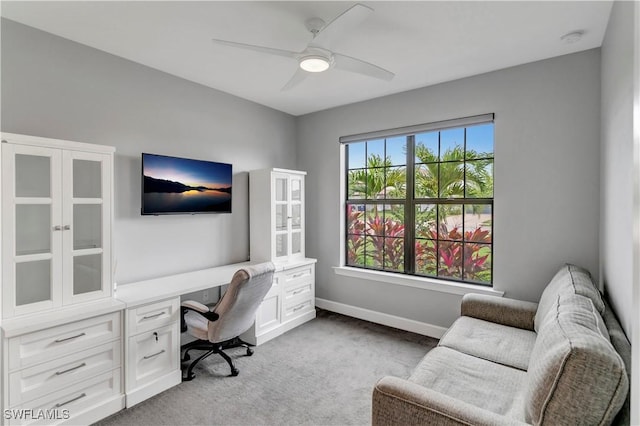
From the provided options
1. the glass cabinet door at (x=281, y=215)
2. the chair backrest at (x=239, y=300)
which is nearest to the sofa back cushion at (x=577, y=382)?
the chair backrest at (x=239, y=300)

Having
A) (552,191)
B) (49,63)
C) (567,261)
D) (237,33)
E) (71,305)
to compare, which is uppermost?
(237,33)

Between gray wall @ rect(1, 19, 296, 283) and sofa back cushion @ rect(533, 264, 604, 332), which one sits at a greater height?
gray wall @ rect(1, 19, 296, 283)

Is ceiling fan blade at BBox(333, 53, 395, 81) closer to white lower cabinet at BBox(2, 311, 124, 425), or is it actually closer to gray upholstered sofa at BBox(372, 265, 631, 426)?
gray upholstered sofa at BBox(372, 265, 631, 426)

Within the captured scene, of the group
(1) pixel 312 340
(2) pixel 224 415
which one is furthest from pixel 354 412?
(1) pixel 312 340

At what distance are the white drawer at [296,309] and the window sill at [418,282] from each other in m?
0.57

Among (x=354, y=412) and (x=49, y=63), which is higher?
(x=49, y=63)

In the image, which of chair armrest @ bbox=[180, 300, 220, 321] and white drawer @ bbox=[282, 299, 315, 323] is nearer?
chair armrest @ bbox=[180, 300, 220, 321]

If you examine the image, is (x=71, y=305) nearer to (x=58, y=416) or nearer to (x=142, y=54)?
(x=58, y=416)

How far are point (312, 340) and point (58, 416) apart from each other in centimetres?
203

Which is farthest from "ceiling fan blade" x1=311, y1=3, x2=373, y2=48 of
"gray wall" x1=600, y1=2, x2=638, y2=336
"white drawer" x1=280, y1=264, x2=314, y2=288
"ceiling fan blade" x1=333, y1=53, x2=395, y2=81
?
"white drawer" x1=280, y1=264, x2=314, y2=288

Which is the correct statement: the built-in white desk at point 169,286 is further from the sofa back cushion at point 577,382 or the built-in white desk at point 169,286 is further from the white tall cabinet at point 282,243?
the sofa back cushion at point 577,382

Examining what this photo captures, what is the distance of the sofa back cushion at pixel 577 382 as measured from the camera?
1065mm

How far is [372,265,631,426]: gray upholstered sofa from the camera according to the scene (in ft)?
3.58

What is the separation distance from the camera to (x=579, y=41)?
2406 mm
